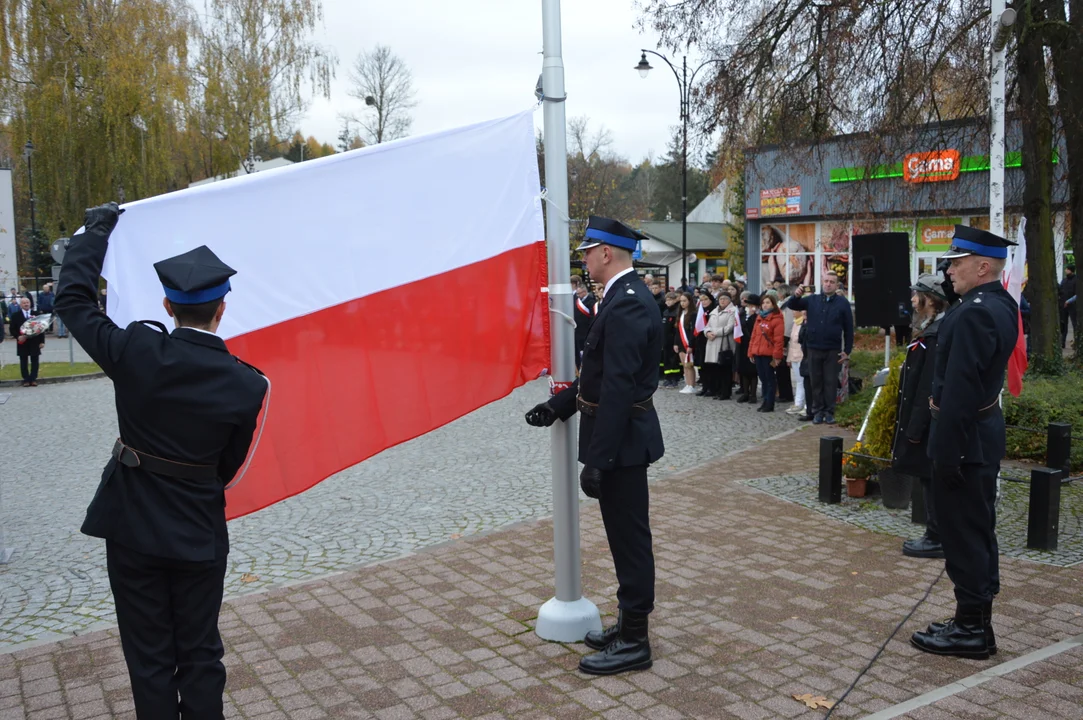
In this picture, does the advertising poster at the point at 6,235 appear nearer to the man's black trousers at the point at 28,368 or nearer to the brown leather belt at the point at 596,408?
the man's black trousers at the point at 28,368

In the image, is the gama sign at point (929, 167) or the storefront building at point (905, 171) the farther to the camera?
the gama sign at point (929, 167)

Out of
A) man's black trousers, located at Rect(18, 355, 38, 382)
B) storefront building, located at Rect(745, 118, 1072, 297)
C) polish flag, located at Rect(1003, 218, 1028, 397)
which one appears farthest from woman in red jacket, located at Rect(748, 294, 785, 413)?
man's black trousers, located at Rect(18, 355, 38, 382)

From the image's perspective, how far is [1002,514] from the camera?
7.89m

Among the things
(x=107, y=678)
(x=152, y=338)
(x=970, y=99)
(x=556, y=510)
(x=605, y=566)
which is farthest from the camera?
(x=970, y=99)

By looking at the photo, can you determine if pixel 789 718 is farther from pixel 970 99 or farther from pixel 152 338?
pixel 970 99

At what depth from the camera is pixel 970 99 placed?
1267 cm

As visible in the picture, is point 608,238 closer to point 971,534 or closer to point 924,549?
point 971,534

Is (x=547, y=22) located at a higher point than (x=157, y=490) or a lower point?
higher

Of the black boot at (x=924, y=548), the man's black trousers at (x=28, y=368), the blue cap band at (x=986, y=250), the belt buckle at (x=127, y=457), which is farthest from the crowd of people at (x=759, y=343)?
the man's black trousers at (x=28, y=368)

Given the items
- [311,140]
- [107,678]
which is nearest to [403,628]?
[107,678]

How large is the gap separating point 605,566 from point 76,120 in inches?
1166

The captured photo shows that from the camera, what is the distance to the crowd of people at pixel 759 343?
504 inches

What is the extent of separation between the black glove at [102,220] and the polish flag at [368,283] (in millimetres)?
448

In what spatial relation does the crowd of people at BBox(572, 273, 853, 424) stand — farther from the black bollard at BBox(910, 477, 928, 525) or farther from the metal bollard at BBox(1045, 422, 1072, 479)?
the black bollard at BBox(910, 477, 928, 525)
